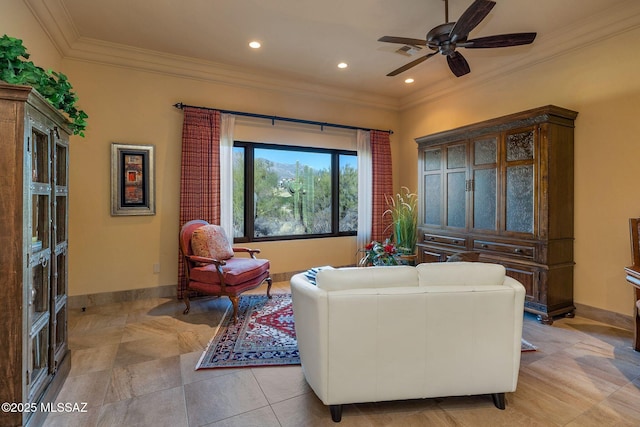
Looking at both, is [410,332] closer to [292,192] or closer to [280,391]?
[280,391]

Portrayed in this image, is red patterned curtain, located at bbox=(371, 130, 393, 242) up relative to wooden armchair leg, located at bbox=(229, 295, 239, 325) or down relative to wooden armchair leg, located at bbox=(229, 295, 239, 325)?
up

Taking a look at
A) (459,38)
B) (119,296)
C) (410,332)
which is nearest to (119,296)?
(119,296)

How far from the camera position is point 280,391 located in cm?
205

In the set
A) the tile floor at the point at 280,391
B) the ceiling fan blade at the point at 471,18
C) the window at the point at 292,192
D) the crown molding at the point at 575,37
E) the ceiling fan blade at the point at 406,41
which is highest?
the crown molding at the point at 575,37

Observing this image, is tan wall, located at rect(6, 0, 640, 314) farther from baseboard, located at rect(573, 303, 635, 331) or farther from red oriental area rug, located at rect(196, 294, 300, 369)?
red oriental area rug, located at rect(196, 294, 300, 369)

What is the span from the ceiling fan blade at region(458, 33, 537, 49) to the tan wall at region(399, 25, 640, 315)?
134 cm

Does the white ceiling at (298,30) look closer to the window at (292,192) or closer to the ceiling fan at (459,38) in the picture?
the ceiling fan at (459,38)

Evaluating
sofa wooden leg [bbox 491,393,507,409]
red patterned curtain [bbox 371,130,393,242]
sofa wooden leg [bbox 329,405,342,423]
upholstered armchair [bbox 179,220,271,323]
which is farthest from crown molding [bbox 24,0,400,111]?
sofa wooden leg [bbox 491,393,507,409]

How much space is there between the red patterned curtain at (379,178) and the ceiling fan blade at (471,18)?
2880 mm

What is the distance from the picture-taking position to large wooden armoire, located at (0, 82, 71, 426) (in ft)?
4.76

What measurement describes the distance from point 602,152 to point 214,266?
13.6 ft

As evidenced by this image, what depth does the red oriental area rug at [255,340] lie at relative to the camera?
2432mm

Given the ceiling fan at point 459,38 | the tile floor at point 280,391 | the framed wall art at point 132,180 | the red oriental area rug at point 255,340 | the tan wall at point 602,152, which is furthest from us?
the framed wall art at point 132,180

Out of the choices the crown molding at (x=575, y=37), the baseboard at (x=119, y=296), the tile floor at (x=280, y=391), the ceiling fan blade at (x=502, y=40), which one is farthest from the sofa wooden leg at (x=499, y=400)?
the baseboard at (x=119, y=296)
